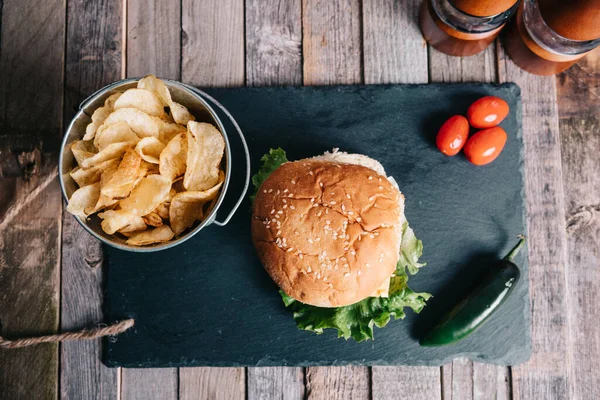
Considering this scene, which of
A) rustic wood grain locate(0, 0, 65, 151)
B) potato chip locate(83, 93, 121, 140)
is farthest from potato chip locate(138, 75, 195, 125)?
rustic wood grain locate(0, 0, 65, 151)

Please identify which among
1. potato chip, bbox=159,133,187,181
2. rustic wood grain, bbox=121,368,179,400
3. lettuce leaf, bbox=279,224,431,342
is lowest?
rustic wood grain, bbox=121,368,179,400

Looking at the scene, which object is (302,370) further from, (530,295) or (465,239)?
(530,295)

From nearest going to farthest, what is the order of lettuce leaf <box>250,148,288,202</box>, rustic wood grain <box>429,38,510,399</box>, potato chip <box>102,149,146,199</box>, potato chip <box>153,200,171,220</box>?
potato chip <box>102,149,146,199</box> → potato chip <box>153,200,171,220</box> → lettuce leaf <box>250,148,288,202</box> → rustic wood grain <box>429,38,510,399</box>

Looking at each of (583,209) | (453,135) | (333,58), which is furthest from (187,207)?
(583,209)

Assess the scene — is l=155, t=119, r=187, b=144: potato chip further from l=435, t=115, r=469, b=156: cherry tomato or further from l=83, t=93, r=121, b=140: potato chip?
l=435, t=115, r=469, b=156: cherry tomato

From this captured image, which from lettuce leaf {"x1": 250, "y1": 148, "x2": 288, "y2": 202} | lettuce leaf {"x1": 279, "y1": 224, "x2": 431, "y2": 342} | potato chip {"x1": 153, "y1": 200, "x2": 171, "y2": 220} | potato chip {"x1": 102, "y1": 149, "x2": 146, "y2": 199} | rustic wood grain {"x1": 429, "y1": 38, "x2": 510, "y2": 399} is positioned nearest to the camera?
potato chip {"x1": 102, "y1": 149, "x2": 146, "y2": 199}

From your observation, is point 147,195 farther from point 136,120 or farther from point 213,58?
point 213,58

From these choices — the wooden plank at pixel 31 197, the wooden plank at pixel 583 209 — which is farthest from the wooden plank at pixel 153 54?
the wooden plank at pixel 583 209

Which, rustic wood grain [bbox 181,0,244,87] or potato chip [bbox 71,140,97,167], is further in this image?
rustic wood grain [bbox 181,0,244,87]
